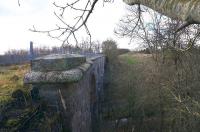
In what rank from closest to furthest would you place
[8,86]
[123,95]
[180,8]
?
[180,8], [8,86], [123,95]

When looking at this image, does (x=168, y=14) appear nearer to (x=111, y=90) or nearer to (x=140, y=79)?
(x=140, y=79)

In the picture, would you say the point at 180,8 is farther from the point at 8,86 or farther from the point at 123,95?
the point at 123,95

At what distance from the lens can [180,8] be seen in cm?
223

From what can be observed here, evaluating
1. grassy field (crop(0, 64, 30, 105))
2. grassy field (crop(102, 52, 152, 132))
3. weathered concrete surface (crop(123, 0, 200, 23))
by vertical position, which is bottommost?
grassy field (crop(102, 52, 152, 132))

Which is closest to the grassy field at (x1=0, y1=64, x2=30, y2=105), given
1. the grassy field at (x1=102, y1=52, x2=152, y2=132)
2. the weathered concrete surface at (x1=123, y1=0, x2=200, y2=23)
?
the weathered concrete surface at (x1=123, y1=0, x2=200, y2=23)

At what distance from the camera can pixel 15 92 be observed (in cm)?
646

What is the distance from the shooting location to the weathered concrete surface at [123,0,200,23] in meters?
2.12

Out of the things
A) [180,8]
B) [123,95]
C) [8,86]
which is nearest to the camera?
[180,8]

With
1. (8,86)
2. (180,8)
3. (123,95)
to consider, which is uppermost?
(180,8)

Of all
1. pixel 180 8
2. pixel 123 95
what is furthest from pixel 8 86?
pixel 123 95

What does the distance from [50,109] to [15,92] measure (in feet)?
2.41

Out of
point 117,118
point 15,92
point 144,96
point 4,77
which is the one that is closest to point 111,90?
point 117,118

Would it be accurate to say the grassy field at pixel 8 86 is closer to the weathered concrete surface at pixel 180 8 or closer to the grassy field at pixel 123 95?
the weathered concrete surface at pixel 180 8

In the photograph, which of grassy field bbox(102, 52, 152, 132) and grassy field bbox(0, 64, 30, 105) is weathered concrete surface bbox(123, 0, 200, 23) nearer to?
grassy field bbox(0, 64, 30, 105)
